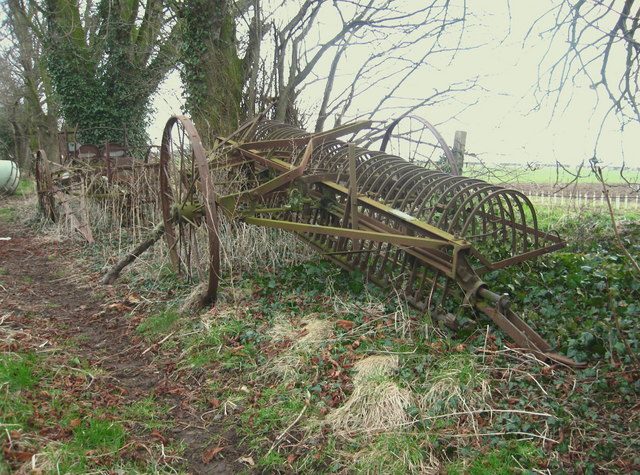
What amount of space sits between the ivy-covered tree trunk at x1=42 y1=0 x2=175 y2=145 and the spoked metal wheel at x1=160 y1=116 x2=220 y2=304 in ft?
28.8

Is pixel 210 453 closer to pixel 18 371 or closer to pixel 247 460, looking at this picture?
pixel 247 460

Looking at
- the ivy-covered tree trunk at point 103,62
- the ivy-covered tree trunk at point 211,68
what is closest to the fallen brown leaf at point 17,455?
the ivy-covered tree trunk at point 211,68

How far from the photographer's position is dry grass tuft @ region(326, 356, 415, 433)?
299cm

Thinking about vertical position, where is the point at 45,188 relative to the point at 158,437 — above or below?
above

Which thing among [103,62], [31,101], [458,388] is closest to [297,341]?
[458,388]

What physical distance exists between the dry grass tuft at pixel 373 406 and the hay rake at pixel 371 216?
0.90 meters

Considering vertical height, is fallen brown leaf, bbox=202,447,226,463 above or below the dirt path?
below

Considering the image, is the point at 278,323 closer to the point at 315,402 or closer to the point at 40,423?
the point at 315,402

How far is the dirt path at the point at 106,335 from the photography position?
307cm

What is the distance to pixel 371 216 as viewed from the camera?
16.5ft

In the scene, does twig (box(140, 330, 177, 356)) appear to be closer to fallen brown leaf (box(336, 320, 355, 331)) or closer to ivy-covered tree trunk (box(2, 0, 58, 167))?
fallen brown leaf (box(336, 320, 355, 331))

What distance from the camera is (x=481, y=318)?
12.4 ft

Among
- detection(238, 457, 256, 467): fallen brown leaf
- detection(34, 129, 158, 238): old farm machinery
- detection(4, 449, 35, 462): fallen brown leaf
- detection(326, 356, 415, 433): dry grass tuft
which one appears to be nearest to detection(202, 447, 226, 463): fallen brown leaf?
detection(238, 457, 256, 467): fallen brown leaf

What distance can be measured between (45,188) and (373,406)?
29.5 feet
